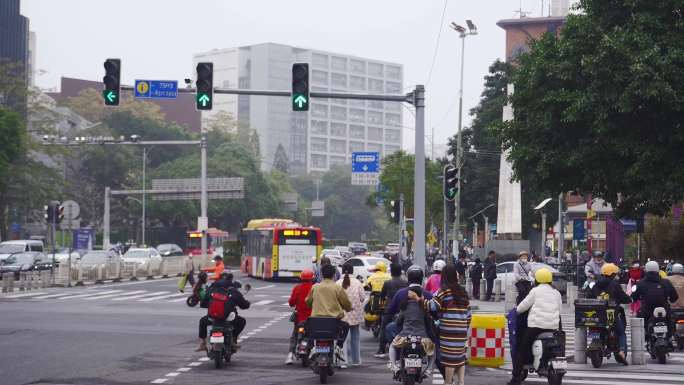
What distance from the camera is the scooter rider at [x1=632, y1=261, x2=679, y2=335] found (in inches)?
765

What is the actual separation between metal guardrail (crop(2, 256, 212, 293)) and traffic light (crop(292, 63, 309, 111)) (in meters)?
20.1

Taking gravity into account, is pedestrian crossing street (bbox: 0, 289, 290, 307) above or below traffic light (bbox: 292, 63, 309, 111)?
below

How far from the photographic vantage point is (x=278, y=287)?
4984 centimetres

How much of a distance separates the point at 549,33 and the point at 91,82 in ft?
396

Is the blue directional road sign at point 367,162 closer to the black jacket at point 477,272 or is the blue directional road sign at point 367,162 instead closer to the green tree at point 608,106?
the black jacket at point 477,272

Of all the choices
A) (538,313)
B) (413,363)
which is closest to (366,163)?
(538,313)

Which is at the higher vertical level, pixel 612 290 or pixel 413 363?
pixel 612 290

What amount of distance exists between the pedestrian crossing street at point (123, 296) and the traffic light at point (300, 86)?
1264 cm

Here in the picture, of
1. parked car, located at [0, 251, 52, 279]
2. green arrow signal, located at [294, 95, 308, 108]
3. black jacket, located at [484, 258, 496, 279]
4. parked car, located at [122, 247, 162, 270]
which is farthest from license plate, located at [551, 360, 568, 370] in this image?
parked car, located at [122, 247, 162, 270]

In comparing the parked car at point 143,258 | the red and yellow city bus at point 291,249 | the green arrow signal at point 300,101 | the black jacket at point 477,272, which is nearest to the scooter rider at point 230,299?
the green arrow signal at point 300,101

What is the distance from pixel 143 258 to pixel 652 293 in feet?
145

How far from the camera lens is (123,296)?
4016cm

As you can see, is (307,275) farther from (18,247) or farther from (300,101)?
(18,247)

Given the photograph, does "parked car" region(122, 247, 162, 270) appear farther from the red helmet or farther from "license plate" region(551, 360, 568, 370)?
"license plate" region(551, 360, 568, 370)
